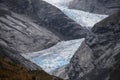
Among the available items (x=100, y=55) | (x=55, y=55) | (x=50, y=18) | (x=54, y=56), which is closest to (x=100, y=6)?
(x=50, y=18)

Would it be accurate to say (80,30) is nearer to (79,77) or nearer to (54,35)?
(54,35)

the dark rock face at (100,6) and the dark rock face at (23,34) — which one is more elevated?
the dark rock face at (100,6)

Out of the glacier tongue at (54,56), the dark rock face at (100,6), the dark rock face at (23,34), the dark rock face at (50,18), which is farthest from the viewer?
the dark rock face at (100,6)

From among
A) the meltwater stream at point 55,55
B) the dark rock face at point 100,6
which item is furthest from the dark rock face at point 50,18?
the dark rock face at point 100,6

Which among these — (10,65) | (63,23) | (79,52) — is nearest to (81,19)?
(63,23)

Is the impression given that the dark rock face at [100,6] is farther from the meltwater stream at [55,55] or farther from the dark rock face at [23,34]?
the meltwater stream at [55,55]

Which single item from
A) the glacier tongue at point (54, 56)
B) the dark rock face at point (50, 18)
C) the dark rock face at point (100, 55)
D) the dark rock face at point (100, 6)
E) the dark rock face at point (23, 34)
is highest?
the dark rock face at point (100, 6)
